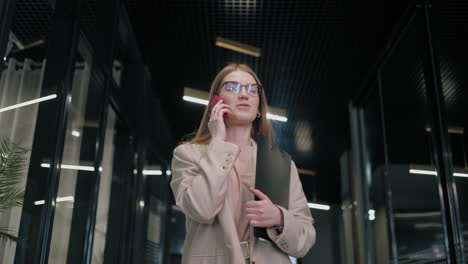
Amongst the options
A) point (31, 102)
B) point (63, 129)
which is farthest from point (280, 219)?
point (63, 129)

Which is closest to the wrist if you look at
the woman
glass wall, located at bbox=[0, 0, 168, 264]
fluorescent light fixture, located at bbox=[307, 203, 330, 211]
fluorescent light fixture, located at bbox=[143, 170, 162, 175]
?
the woman

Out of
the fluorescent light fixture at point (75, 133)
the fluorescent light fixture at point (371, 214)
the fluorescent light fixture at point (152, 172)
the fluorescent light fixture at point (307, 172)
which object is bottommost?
the fluorescent light fixture at point (371, 214)

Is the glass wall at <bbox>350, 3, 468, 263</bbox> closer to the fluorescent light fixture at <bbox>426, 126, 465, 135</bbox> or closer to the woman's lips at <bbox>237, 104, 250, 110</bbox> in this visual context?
the fluorescent light fixture at <bbox>426, 126, 465, 135</bbox>

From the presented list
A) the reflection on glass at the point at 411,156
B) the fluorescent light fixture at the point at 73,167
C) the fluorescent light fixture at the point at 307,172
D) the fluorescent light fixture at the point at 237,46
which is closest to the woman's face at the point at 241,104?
the fluorescent light fixture at the point at 73,167

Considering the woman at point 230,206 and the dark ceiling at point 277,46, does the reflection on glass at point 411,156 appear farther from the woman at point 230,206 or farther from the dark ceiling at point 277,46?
the woman at point 230,206

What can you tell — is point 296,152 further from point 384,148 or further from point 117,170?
point 117,170

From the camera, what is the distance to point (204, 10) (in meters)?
4.41

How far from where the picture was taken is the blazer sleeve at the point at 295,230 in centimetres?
112

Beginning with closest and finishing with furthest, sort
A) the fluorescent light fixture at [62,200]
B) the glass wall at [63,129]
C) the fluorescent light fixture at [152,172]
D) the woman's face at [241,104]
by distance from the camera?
the woman's face at [241,104] → the glass wall at [63,129] → the fluorescent light fixture at [62,200] → the fluorescent light fixture at [152,172]

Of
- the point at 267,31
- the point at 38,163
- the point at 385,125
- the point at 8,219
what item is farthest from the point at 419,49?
the point at 8,219

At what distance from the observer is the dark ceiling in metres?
4.36

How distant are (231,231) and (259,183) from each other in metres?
0.14

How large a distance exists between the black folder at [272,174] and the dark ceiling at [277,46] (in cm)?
329

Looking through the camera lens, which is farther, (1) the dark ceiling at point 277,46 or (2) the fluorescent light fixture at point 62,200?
(1) the dark ceiling at point 277,46
